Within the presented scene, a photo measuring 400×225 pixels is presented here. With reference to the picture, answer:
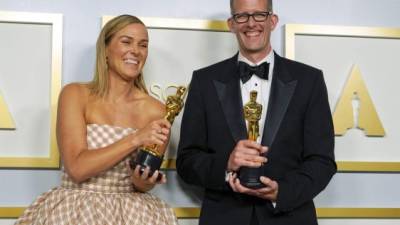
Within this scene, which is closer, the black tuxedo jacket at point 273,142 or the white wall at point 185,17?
the black tuxedo jacket at point 273,142

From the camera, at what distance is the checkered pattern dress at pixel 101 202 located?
1547 mm

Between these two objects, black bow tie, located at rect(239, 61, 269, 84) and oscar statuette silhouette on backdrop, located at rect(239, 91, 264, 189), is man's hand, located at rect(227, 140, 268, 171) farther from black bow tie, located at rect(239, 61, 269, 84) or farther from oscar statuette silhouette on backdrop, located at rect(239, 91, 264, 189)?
black bow tie, located at rect(239, 61, 269, 84)

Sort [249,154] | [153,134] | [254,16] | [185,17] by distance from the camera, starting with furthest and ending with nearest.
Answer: [185,17]
[254,16]
[153,134]
[249,154]

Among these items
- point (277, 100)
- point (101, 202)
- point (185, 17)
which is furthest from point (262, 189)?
point (185, 17)

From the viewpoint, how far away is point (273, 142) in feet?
5.26

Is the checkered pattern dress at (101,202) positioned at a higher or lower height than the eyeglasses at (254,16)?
lower

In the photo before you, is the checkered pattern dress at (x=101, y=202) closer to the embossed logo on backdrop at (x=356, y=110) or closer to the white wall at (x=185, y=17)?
the white wall at (x=185, y=17)

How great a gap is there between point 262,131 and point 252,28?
0.97 feet

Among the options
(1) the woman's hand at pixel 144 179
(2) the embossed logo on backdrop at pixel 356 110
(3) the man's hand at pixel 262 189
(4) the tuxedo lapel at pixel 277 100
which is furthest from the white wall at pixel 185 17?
(3) the man's hand at pixel 262 189

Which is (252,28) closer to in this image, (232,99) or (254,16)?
(254,16)

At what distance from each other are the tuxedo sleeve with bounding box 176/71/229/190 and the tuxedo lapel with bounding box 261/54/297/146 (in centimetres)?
15

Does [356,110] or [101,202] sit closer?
[101,202]

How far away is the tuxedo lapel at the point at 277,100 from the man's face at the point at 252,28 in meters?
0.10

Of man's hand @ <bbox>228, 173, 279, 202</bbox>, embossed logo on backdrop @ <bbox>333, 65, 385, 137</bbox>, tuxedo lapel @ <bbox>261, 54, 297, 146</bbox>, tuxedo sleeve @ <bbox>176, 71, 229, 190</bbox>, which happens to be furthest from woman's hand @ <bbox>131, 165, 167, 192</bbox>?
embossed logo on backdrop @ <bbox>333, 65, 385, 137</bbox>
